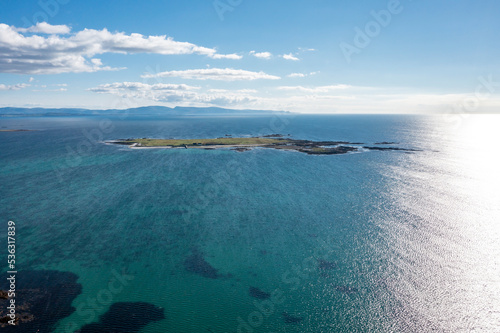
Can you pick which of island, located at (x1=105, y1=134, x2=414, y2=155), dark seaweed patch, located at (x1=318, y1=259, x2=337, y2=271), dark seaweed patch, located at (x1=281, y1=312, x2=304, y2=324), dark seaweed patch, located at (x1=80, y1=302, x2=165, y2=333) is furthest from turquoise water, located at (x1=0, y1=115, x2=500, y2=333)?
island, located at (x1=105, y1=134, x2=414, y2=155)

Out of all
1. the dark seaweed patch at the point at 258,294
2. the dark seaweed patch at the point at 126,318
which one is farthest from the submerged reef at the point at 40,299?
the dark seaweed patch at the point at 258,294

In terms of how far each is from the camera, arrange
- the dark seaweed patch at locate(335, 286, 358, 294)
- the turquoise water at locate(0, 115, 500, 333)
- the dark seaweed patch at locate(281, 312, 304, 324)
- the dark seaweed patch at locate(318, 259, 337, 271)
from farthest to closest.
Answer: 1. the dark seaweed patch at locate(318, 259, 337, 271)
2. the dark seaweed patch at locate(335, 286, 358, 294)
3. the turquoise water at locate(0, 115, 500, 333)
4. the dark seaweed patch at locate(281, 312, 304, 324)

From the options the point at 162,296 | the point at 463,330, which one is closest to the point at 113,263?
the point at 162,296

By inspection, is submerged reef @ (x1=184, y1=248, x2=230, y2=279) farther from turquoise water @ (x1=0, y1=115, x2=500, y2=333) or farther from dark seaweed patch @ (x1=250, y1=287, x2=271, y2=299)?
dark seaweed patch @ (x1=250, y1=287, x2=271, y2=299)

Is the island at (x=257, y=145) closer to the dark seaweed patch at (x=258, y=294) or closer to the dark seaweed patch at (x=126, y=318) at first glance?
the dark seaweed patch at (x=258, y=294)

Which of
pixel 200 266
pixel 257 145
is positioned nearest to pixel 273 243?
pixel 200 266

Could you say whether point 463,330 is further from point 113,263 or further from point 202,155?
point 202,155
